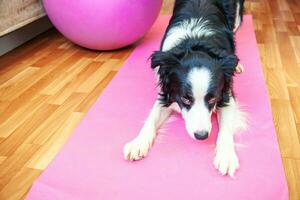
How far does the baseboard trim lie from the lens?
3.09 metres

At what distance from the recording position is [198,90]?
152 cm

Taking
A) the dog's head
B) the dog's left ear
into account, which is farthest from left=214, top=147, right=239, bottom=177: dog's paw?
the dog's left ear

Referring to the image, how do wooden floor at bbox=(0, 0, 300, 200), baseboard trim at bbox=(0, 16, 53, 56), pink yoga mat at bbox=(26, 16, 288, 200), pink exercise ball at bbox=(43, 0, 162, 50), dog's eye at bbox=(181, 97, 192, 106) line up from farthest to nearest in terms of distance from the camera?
1. baseboard trim at bbox=(0, 16, 53, 56)
2. pink exercise ball at bbox=(43, 0, 162, 50)
3. wooden floor at bbox=(0, 0, 300, 200)
4. dog's eye at bbox=(181, 97, 192, 106)
5. pink yoga mat at bbox=(26, 16, 288, 200)

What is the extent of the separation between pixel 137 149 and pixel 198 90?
1.38 feet

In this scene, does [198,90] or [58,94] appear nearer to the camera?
[198,90]

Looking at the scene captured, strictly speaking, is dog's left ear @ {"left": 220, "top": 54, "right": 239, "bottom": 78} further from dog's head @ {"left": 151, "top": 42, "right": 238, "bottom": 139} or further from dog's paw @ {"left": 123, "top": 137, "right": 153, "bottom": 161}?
dog's paw @ {"left": 123, "top": 137, "right": 153, "bottom": 161}

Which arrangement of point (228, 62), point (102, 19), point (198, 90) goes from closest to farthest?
point (198, 90) → point (228, 62) → point (102, 19)

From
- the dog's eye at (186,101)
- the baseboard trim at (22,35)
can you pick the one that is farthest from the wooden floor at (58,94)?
the dog's eye at (186,101)

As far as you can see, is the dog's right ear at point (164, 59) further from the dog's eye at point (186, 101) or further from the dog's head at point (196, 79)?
the dog's eye at point (186, 101)

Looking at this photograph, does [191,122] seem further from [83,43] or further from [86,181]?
[83,43]

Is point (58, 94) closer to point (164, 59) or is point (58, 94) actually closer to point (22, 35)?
point (164, 59)

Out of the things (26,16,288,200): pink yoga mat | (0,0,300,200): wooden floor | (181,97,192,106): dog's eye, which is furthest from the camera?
(0,0,300,200): wooden floor

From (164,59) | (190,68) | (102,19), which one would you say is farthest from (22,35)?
(190,68)

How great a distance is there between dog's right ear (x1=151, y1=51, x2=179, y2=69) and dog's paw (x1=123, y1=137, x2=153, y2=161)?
39 centimetres
